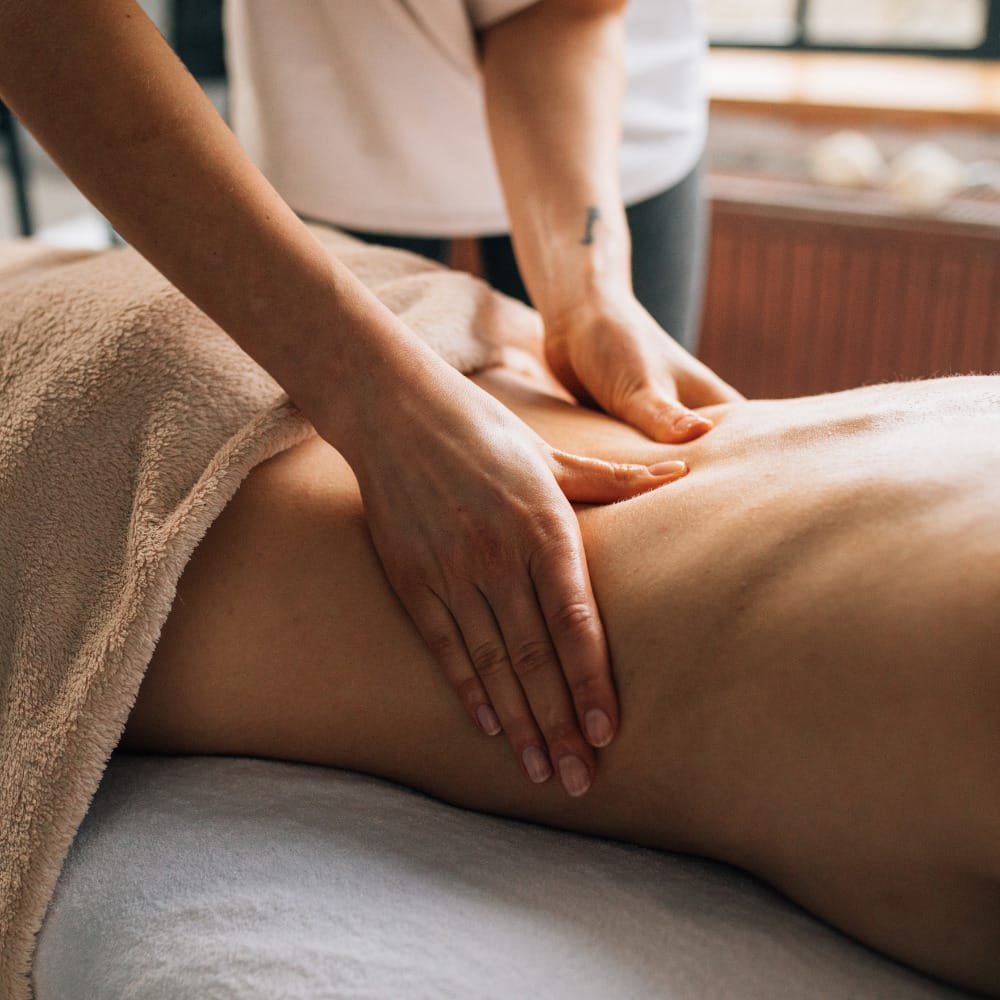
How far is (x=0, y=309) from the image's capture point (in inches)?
35.3

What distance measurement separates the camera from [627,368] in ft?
3.12

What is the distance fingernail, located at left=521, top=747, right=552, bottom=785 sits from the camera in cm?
69

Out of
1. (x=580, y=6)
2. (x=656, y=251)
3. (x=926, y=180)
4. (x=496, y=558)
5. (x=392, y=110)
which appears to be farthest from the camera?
(x=926, y=180)

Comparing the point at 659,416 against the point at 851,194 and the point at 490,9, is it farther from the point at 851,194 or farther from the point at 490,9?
the point at 851,194

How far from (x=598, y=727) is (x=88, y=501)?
15.4 inches

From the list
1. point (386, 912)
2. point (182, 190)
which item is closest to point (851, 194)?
point (182, 190)

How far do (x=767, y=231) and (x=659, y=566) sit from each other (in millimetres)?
2009

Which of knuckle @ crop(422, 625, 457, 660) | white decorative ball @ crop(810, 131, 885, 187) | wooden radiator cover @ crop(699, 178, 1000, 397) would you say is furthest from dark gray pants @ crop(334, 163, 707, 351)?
white decorative ball @ crop(810, 131, 885, 187)

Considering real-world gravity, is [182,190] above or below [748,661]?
above

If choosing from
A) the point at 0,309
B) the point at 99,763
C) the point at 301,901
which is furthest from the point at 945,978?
the point at 0,309

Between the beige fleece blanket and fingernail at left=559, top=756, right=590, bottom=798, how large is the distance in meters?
0.28

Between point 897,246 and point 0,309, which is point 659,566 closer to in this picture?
point 0,309

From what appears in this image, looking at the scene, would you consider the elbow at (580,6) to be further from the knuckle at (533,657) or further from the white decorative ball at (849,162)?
the white decorative ball at (849,162)

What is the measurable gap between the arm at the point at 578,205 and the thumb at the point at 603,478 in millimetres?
101
